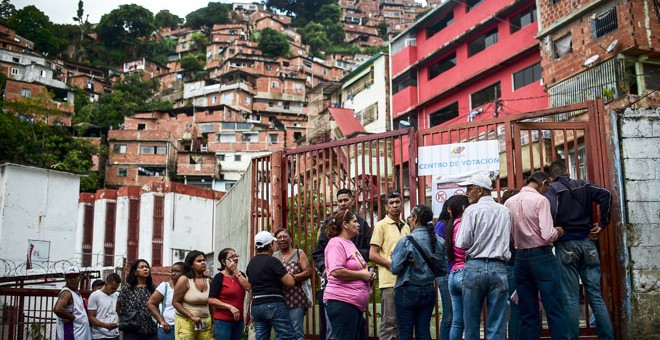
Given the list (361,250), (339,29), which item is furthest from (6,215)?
(339,29)

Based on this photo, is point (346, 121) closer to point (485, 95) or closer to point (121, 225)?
point (485, 95)

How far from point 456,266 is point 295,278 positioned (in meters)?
1.66

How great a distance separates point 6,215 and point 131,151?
3007cm

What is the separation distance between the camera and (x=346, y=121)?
124ft

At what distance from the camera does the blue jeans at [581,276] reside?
6164 mm

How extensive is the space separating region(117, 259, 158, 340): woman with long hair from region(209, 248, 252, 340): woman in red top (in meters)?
1.16

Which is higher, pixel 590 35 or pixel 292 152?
pixel 590 35

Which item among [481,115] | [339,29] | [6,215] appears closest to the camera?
[6,215]


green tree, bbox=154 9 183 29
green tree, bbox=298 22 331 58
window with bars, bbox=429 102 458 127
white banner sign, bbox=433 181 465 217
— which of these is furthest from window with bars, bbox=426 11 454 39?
green tree, bbox=154 9 183 29

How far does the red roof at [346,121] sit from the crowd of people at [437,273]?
2903cm

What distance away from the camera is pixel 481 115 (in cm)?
2902

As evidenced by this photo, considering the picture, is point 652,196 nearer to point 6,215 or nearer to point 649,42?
point 649,42

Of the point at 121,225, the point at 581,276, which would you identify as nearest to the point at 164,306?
the point at 581,276

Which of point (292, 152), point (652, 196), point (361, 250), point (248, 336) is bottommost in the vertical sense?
point (248, 336)
